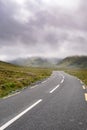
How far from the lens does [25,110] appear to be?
986 cm

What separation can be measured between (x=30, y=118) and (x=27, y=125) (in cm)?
105

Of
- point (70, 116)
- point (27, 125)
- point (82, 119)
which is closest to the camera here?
point (27, 125)

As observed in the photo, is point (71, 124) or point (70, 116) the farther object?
point (70, 116)

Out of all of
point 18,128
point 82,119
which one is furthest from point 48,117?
point 18,128

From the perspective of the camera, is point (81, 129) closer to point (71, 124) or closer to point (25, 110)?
point (71, 124)

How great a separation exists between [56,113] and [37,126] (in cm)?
218

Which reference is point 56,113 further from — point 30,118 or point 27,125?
point 27,125

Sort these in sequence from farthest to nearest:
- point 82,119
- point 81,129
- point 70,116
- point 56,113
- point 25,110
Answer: point 25,110, point 56,113, point 70,116, point 82,119, point 81,129

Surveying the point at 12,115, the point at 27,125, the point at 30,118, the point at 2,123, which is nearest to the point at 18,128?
the point at 27,125

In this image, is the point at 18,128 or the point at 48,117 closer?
the point at 18,128

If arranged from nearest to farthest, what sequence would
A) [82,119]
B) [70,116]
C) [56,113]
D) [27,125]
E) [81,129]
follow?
[81,129] < [27,125] < [82,119] < [70,116] < [56,113]

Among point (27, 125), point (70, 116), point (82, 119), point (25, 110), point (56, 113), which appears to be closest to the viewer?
point (27, 125)

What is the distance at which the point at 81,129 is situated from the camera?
669 cm

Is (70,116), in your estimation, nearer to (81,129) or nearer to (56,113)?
(56,113)
